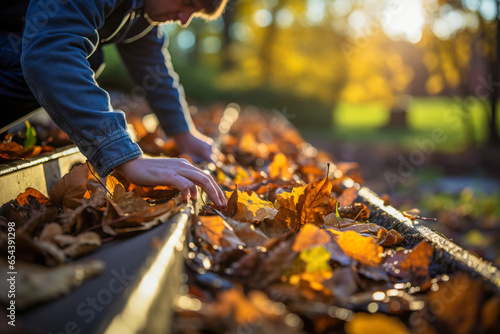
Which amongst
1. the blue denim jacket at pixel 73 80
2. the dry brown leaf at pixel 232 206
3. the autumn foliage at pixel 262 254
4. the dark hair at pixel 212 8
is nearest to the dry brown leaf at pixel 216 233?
the autumn foliage at pixel 262 254

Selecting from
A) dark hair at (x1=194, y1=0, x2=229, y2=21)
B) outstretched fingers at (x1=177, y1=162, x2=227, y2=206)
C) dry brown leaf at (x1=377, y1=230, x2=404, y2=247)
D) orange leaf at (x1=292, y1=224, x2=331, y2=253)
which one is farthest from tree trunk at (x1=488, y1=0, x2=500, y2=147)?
orange leaf at (x1=292, y1=224, x2=331, y2=253)

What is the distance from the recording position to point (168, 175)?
1381 mm

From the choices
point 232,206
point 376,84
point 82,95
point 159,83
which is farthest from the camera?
point 376,84

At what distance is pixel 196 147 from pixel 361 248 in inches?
60.3

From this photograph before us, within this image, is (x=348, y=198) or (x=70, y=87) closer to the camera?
A: (x=70, y=87)

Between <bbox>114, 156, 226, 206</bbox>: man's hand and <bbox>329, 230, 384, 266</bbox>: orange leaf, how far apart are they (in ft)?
1.56

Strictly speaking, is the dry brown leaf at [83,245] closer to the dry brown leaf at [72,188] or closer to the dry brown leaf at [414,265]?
the dry brown leaf at [72,188]

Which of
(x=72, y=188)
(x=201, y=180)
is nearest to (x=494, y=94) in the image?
(x=201, y=180)

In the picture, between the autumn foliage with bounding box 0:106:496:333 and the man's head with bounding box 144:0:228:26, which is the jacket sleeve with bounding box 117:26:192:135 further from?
the autumn foliage with bounding box 0:106:496:333

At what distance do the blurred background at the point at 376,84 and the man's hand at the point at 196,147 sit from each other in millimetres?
1711

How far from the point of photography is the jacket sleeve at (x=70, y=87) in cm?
138

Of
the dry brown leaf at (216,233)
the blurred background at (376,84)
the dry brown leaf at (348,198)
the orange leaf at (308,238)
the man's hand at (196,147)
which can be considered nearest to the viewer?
the orange leaf at (308,238)

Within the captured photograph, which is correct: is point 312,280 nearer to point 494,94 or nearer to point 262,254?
point 262,254

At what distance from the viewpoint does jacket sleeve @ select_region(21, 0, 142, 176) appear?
138cm
